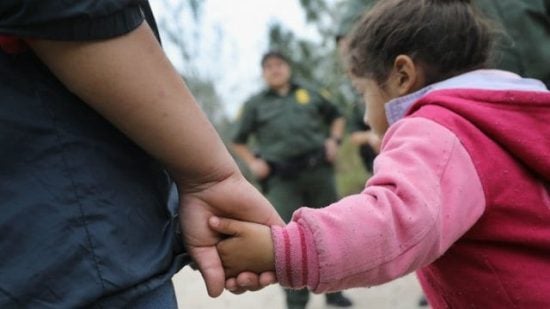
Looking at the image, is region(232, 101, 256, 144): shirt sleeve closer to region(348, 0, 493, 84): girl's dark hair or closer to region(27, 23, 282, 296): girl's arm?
region(348, 0, 493, 84): girl's dark hair

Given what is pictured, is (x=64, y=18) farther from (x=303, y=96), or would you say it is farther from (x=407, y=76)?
(x=303, y=96)

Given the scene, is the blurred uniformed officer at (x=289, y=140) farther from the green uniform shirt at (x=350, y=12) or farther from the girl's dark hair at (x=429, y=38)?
the girl's dark hair at (x=429, y=38)

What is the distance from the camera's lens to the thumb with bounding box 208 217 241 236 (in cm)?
125

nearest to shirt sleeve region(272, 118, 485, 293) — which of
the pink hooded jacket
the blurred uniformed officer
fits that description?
the pink hooded jacket

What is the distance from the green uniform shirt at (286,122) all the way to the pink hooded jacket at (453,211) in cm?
379

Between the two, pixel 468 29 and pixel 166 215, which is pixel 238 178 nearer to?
pixel 166 215

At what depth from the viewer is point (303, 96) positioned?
5.67 meters

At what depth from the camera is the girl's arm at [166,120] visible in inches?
40.7

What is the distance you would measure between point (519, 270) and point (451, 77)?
51 cm

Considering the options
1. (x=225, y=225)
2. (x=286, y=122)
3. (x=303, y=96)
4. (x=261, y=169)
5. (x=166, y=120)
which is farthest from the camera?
(x=303, y=96)

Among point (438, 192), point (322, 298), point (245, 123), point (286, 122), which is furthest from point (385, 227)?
point (245, 123)

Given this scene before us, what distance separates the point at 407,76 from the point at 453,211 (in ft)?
1.71

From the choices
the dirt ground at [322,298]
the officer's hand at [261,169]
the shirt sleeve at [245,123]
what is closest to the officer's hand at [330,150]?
the officer's hand at [261,169]

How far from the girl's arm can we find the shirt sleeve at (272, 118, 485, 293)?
9 cm
